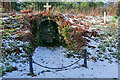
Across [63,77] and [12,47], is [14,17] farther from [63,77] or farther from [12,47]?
[63,77]

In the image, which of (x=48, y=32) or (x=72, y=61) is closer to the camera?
(x=72, y=61)

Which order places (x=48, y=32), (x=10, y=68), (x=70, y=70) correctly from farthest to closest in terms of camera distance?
(x=48, y=32), (x=70, y=70), (x=10, y=68)

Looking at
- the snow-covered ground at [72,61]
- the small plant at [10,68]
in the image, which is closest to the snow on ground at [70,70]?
the snow-covered ground at [72,61]

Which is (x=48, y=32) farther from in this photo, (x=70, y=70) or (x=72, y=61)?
(x=70, y=70)

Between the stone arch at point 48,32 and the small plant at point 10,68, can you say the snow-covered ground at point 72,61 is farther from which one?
the stone arch at point 48,32

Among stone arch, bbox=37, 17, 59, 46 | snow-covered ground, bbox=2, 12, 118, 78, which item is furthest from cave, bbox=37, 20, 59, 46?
snow-covered ground, bbox=2, 12, 118, 78

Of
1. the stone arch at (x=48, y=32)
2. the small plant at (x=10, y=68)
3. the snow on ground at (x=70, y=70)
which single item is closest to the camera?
the snow on ground at (x=70, y=70)

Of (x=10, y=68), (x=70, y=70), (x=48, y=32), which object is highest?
(x=48, y=32)

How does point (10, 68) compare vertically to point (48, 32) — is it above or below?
below

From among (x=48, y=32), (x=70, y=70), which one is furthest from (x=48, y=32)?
(x=70, y=70)

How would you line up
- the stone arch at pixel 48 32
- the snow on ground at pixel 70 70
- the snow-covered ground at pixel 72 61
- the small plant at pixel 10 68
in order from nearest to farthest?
the snow on ground at pixel 70 70 < the snow-covered ground at pixel 72 61 < the small plant at pixel 10 68 < the stone arch at pixel 48 32

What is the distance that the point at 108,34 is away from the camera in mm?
9688

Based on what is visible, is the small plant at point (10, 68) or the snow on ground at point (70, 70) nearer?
the snow on ground at point (70, 70)

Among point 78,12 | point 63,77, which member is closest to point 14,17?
point 78,12
